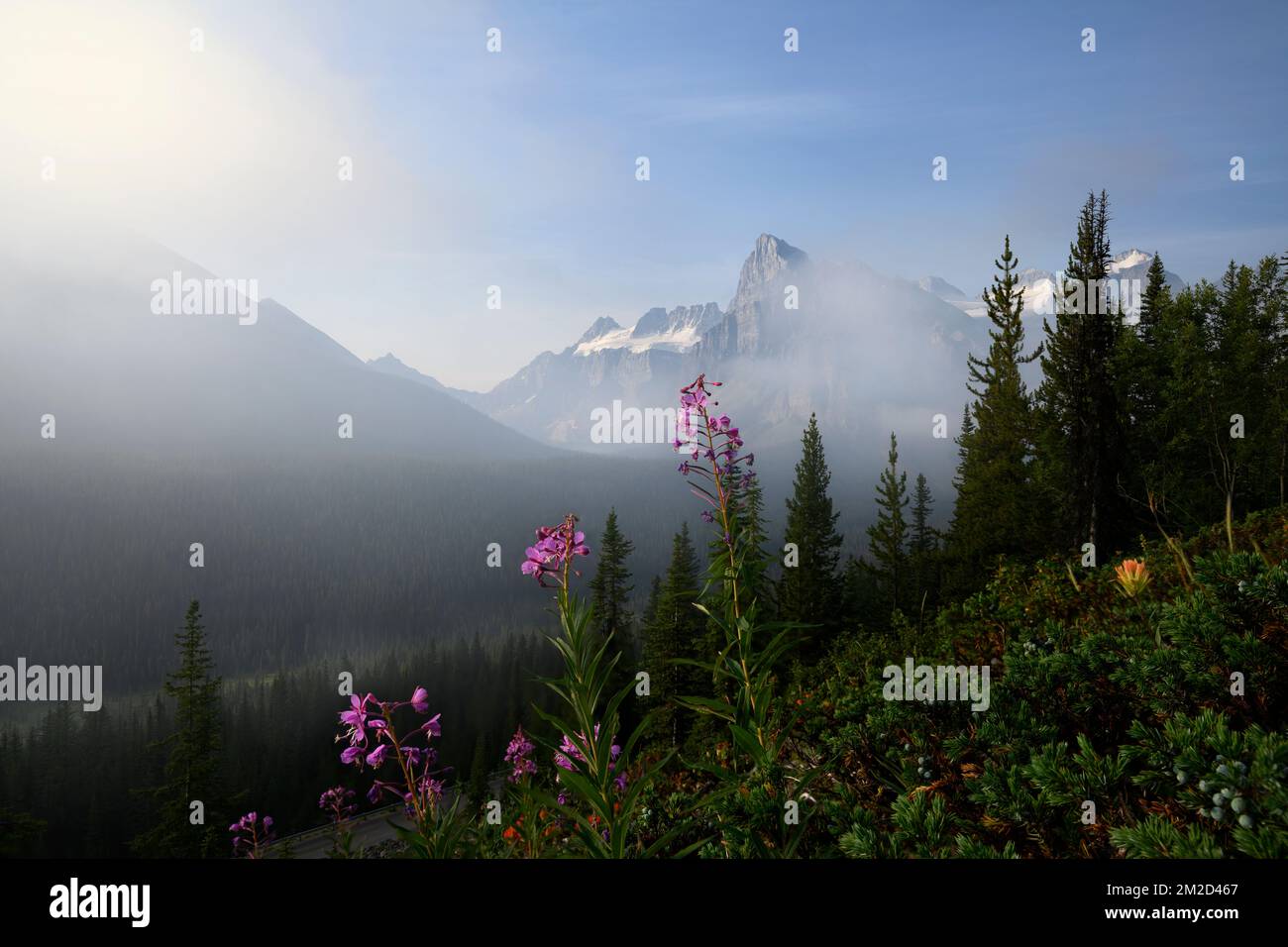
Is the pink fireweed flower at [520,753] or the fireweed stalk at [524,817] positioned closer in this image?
the fireweed stalk at [524,817]

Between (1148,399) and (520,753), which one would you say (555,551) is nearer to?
(520,753)

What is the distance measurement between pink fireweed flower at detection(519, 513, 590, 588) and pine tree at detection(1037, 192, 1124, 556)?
104 ft

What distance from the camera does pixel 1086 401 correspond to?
2930 centimetres

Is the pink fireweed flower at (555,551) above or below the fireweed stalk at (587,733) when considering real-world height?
above

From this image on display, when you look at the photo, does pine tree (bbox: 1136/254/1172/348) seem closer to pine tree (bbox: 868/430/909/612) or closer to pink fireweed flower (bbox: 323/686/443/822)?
pine tree (bbox: 868/430/909/612)

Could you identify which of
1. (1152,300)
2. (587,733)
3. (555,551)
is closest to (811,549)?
(1152,300)

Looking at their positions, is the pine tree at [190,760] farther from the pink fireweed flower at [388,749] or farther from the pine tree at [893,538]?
the pine tree at [893,538]

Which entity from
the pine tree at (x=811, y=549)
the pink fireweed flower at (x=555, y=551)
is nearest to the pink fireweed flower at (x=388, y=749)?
the pink fireweed flower at (x=555, y=551)

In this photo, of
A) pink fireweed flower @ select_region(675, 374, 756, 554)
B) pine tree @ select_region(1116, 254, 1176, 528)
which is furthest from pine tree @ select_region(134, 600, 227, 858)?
pine tree @ select_region(1116, 254, 1176, 528)

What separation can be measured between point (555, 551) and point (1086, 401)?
112 ft

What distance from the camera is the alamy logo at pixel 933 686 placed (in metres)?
2.76
